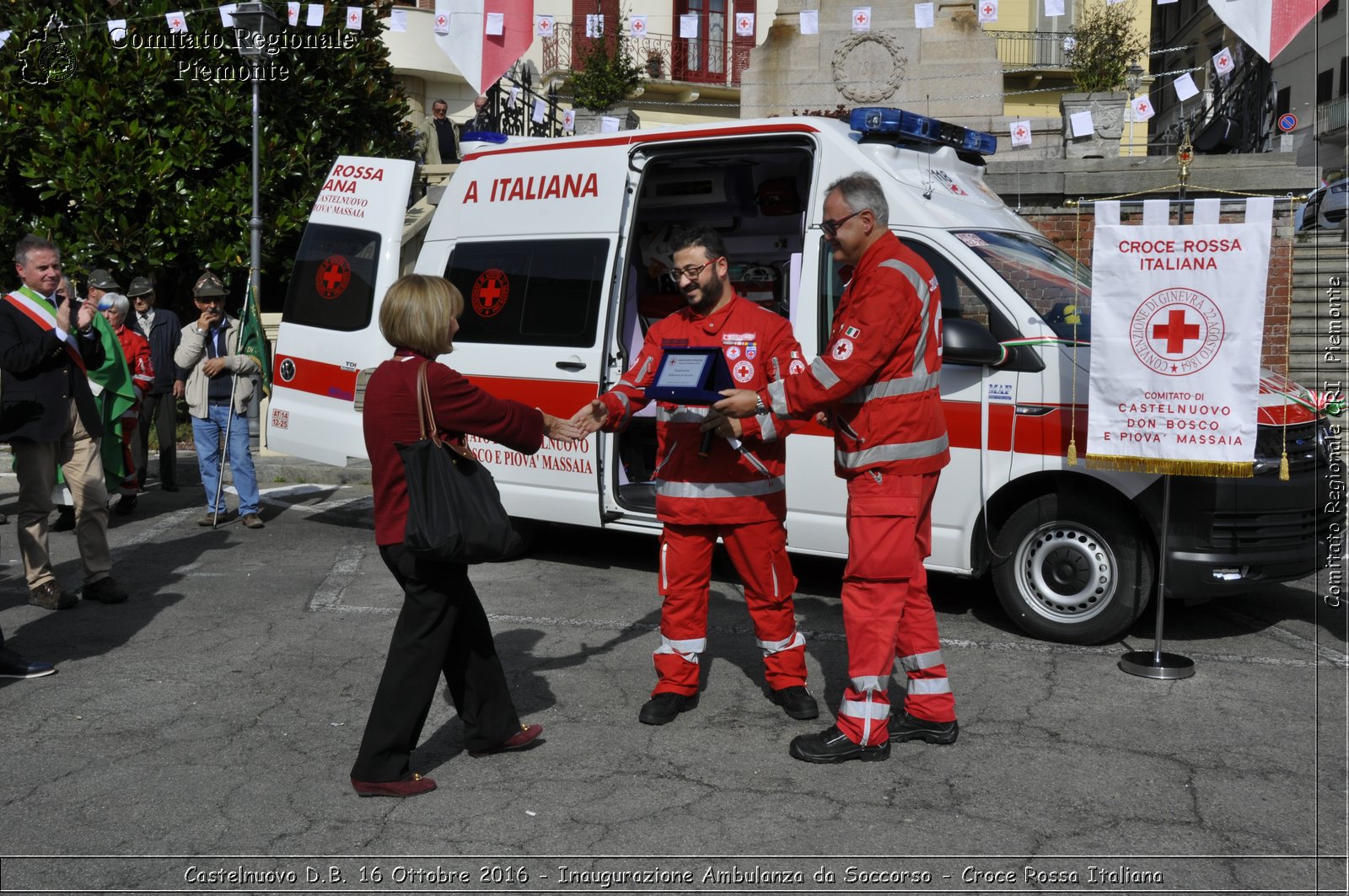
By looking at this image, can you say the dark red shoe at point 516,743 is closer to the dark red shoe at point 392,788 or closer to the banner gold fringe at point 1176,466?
the dark red shoe at point 392,788

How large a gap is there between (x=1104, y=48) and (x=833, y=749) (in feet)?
69.3

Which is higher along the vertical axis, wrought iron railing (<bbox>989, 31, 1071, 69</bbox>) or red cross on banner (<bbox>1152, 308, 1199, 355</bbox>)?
wrought iron railing (<bbox>989, 31, 1071, 69</bbox>)

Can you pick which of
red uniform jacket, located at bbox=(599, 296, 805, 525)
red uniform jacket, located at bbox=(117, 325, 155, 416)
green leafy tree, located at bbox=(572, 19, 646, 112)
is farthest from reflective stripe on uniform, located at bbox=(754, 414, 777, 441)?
A: green leafy tree, located at bbox=(572, 19, 646, 112)

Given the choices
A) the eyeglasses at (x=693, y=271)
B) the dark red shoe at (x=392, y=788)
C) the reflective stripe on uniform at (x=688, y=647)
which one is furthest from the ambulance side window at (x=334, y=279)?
the dark red shoe at (x=392, y=788)

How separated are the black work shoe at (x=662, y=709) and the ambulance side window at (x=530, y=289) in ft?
9.44

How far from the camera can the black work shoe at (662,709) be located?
4.94 meters

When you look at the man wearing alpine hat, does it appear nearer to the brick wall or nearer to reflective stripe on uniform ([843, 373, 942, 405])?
reflective stripe on uniform ([843, 373, 942, 405])

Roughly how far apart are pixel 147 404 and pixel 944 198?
23.6 feet

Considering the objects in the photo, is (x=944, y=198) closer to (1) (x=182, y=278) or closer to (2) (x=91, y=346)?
(2) (x=91, y=346)

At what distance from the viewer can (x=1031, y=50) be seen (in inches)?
1080

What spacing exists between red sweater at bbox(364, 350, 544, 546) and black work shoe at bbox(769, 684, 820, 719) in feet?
5.42

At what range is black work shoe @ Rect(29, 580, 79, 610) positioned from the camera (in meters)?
6.66

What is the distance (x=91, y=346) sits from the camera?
7105 millimetres

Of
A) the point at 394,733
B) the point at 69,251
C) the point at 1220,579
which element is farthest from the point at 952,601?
the point at 69,251
